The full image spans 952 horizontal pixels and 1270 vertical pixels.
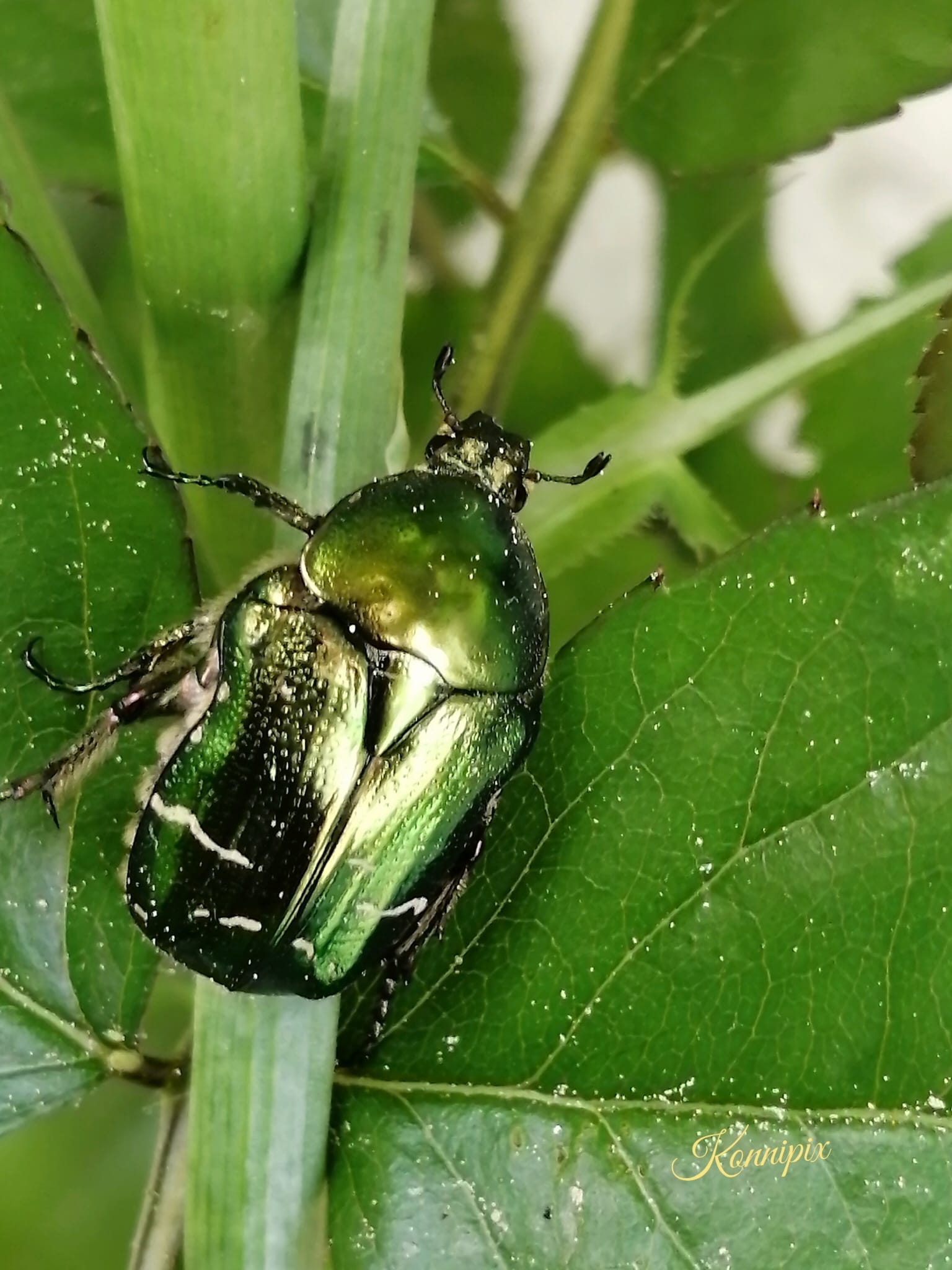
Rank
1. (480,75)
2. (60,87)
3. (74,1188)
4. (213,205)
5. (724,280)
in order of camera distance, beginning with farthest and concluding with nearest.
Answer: (724,280) < (480,75) < (74,1188) < (60,87) < (213,205)

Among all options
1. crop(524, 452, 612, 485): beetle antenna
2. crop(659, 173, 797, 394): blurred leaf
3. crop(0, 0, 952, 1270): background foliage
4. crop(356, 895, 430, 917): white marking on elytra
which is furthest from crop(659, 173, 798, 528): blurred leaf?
crop(356, 895, 430, 917): white marking on elytra

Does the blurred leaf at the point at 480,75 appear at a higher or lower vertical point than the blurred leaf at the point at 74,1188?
higher

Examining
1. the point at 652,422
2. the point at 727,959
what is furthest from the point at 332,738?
the point at 652,422

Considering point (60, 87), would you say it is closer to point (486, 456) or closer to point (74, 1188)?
point (486, 456)

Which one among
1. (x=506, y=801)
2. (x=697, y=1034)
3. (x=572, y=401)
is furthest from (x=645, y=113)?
(x=697, y=1034)

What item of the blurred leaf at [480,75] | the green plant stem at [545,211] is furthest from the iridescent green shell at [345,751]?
the blurred leaf at [480,75]

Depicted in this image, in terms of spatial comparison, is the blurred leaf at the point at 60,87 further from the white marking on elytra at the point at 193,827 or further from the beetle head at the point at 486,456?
the white marking on elytra at the point at 193,827

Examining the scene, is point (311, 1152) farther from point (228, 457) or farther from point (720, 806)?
point (228, 457)
